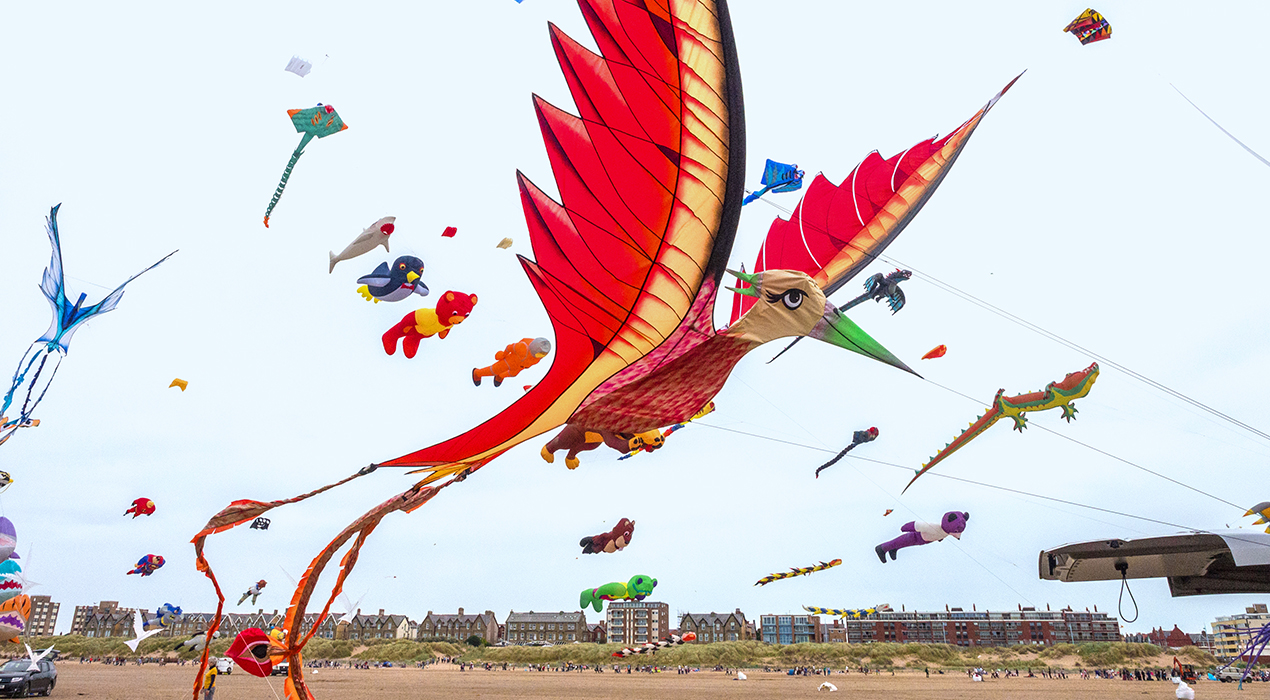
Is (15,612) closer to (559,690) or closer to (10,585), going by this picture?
(10,585)

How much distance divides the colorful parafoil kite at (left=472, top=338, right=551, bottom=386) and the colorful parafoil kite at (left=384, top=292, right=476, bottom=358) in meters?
0.76

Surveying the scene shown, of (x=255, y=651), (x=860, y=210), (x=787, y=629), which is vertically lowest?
(x=787, y=629)

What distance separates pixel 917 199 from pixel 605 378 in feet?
15.0

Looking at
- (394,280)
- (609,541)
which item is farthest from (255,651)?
(609,541)

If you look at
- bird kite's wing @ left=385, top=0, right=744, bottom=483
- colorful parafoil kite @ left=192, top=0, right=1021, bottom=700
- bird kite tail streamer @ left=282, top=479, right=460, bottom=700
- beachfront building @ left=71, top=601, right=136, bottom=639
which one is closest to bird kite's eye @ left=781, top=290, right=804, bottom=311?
colorful parafoil kite @ left=192, top=0, right=1021, bottom=700

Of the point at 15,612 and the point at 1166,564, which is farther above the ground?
the point at 1166,564

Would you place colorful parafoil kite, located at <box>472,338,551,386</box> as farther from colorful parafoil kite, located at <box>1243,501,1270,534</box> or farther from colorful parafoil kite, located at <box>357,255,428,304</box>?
colorful parafoil kite, located at <box>1243,501,1270,534</box>

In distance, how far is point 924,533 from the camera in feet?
44.3

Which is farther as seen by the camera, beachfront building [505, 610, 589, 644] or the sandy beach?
beachfront building [505, 610, 589, 644]

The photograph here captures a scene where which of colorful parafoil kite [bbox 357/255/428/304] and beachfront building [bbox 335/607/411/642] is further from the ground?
colorful parafoil kite [bbox 357/255/428/304]

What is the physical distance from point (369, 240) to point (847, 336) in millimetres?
6004

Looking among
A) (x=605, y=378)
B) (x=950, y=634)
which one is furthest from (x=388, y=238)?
(x=950, y=634)

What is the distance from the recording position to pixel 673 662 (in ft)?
119

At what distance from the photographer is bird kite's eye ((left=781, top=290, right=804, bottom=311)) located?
21.6 feet
